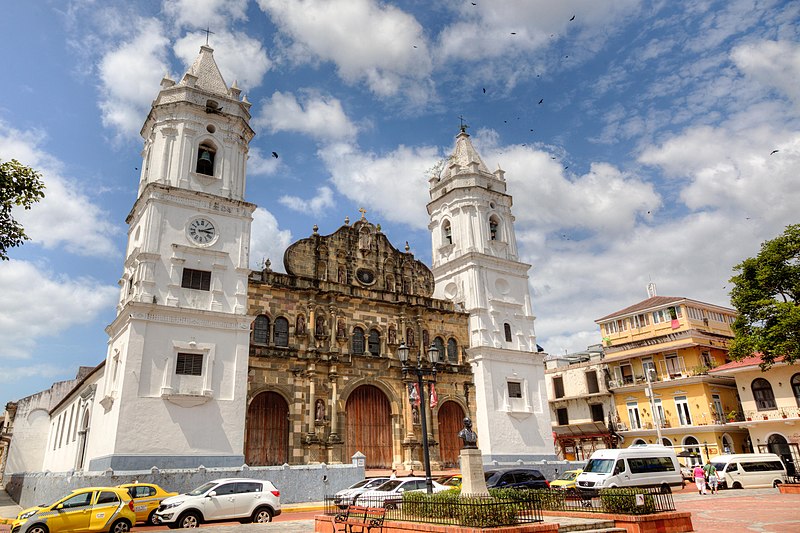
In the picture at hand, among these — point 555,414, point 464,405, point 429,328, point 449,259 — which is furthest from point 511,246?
point 555,414

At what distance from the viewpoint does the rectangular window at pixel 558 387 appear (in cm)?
4488

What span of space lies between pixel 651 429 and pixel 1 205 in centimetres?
3817

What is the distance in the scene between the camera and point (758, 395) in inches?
1357

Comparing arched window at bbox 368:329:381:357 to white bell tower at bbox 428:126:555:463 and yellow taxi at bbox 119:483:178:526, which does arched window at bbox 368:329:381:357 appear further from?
yellow taxi at bbox 119:483:178:526

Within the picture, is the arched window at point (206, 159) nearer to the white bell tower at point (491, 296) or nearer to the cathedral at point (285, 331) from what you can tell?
the cathedral at point (285, 331)

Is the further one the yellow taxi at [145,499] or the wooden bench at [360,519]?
the yellow taxi at [145,499]

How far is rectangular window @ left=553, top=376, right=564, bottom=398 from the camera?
44878mm

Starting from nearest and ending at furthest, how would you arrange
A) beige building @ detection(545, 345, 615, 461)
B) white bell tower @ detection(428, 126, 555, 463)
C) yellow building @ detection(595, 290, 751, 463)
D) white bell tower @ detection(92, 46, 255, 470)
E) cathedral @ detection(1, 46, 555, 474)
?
white bell tower @ detection(92, 46, 255, 470), cathedral @ detection(1, 46, 555, 474), white bell tower @ detection(428, 126, 555, 463), yellow building @ detection(595, 290, 751, 463), beige building @ detection(545, 345, 615, 461)

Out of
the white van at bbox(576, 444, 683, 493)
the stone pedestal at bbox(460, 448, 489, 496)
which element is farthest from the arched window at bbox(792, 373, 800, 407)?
the stone pedestal at bbox(460, 448, 489, 496)

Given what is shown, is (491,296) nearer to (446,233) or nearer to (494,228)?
(494,228)

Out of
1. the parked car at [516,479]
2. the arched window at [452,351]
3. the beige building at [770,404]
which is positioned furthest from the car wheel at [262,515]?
the beige building at [770,404]

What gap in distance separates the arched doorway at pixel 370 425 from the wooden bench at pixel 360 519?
46.7 feet

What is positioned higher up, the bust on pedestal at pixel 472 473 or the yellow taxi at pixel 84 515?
the bust on pedestal at pixel 472 473

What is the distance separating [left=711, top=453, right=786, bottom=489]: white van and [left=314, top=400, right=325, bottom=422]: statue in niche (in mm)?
18024
